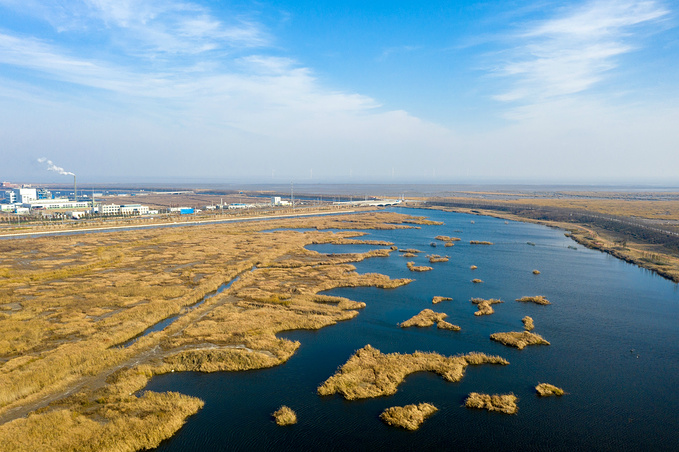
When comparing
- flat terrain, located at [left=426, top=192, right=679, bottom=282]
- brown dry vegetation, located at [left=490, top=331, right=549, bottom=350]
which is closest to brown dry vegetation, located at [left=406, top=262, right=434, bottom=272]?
brown dry vegetation, located at [left=490, top=331, right=549, bottom=350]

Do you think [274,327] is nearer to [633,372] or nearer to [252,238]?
[633,372]

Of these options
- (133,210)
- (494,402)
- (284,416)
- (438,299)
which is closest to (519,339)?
(494,402)

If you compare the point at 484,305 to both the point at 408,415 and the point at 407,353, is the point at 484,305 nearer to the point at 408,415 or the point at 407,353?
the point at 407,353

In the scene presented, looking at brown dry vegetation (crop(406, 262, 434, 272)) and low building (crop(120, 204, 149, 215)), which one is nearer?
brown dry vegetation (crop(406, 262, 434, 272))

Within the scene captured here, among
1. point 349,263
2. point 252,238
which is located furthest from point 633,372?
point 252,238

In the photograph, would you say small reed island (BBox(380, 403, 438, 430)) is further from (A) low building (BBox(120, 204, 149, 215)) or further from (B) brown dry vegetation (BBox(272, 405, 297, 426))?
(A) low building (BBox(120, 204, 149, 215))
